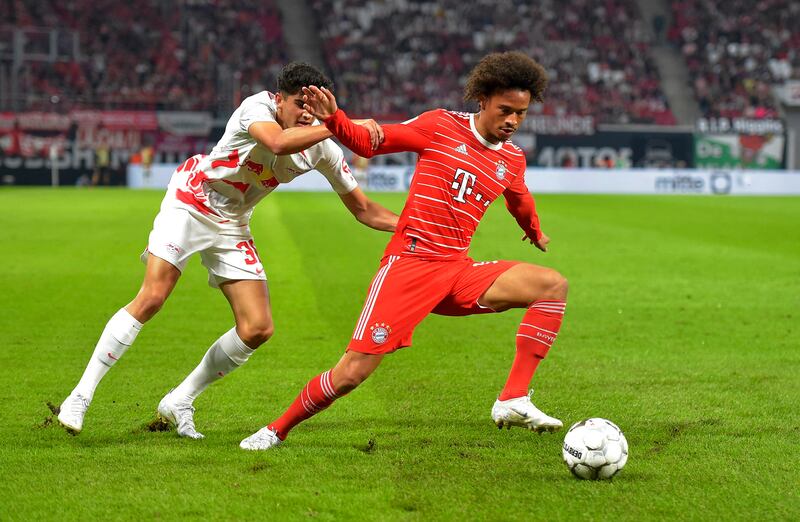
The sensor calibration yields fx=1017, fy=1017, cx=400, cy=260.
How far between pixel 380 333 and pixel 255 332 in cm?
94

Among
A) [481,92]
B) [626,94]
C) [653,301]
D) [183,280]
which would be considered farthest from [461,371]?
[626,94]

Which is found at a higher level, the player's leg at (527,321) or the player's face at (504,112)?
the player's face at (504,112)

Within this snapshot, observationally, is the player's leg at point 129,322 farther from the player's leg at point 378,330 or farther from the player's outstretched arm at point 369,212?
the player's outstretched arm at point 369,212

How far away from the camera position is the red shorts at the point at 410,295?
5.27m

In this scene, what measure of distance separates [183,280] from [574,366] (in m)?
6.95

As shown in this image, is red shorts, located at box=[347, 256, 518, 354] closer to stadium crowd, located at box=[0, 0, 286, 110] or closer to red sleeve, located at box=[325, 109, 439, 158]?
red sleeve, located at box=[325, 109, 439, 158]

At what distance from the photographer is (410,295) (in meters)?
5.36

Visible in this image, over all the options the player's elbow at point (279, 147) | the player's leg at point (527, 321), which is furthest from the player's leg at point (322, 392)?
the player's elbow at point (279, 147)

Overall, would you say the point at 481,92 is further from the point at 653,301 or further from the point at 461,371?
the point at 653,301

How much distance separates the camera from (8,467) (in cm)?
501

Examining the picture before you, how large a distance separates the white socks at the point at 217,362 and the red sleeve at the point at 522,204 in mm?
1760

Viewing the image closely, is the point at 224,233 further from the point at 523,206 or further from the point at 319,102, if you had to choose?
the point at 523,206

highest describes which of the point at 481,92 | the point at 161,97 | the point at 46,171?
the point at 481,92

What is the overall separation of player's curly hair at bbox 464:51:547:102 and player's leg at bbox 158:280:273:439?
1715mm
